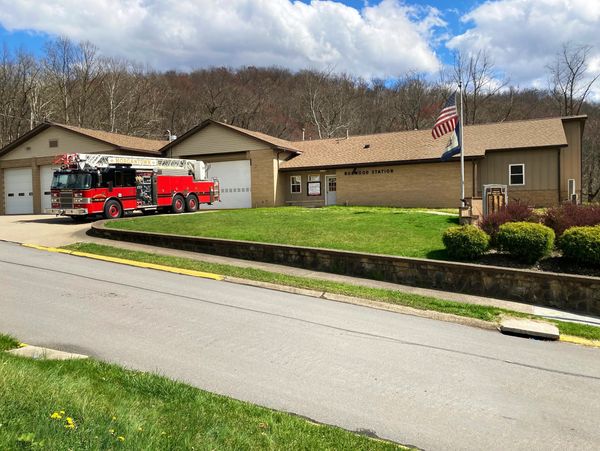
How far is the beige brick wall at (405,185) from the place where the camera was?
27.5 metres

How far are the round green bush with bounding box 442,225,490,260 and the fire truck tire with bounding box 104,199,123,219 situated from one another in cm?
1615

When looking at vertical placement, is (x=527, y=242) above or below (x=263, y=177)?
below

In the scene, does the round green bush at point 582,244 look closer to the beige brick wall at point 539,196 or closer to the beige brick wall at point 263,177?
the beige brick wall at point 539,196

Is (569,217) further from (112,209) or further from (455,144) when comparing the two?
(112,209)

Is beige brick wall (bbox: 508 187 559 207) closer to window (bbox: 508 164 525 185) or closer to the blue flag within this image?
window (bbox: 508 164 525 185)

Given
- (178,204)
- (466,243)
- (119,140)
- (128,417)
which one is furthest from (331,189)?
(128,417)

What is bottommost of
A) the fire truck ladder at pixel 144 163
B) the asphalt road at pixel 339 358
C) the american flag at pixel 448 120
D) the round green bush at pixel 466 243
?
the asphalt road at pixel 339 358

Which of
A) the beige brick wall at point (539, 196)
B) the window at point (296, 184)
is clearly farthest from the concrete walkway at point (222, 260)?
the beige brick wall at point (539, 196)

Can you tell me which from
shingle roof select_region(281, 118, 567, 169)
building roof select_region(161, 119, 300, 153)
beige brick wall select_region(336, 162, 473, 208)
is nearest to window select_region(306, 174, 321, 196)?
shingle roof select_region(281, 118, 567, 169)

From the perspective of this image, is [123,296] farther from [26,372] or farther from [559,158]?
[559,158]

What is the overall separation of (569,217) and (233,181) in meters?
22.7

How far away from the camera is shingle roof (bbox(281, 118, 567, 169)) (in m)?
27.5

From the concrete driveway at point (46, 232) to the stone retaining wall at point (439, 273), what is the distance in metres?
5.14

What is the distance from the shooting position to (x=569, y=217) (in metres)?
12.9
